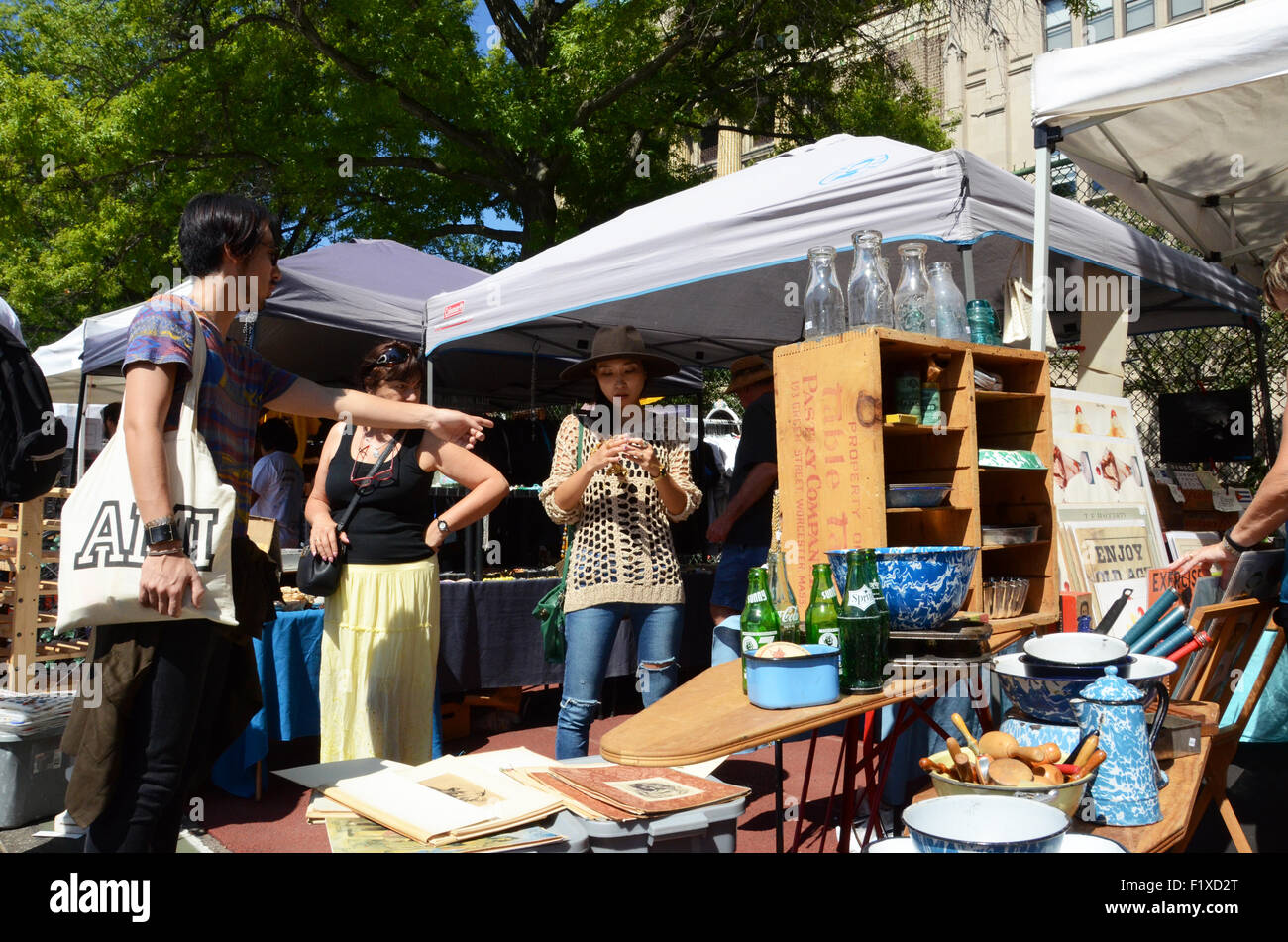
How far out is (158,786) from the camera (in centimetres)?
206

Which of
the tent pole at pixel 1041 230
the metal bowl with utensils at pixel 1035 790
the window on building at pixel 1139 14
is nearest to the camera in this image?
the metal bowl with utensils at pixel 1035 790

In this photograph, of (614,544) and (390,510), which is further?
(614,544)

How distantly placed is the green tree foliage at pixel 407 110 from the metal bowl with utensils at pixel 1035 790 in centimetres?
1007

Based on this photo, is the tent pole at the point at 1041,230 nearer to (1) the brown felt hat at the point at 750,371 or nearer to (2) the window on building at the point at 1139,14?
(1) the brown felt hat at the point at 750,371

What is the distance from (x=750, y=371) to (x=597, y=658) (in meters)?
2.19

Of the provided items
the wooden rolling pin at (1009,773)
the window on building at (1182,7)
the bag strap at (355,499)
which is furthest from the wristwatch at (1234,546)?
the window on building at (1182,7)

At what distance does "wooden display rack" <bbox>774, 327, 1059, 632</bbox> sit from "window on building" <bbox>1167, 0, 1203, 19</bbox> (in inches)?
901

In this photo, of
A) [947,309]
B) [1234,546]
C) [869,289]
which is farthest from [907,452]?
[1234,546]

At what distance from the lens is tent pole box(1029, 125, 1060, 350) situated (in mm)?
3936

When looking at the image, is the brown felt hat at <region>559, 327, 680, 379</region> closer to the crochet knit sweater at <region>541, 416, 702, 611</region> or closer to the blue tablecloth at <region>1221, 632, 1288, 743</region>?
the crochet knit sweater at <region>541, 416, 702, 611</region>

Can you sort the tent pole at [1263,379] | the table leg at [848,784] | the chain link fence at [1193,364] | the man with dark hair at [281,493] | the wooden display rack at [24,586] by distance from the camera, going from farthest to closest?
the chain link fence at [1193,364], the tent pole at [1263,379], the man with dark hair at [281,493], the wooden display rack at [24,586], the table leg at [848,784]

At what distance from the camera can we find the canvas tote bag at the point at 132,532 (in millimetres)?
1999

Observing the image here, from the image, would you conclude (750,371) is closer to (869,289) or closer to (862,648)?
(869,289)

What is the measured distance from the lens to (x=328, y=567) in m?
3.45
